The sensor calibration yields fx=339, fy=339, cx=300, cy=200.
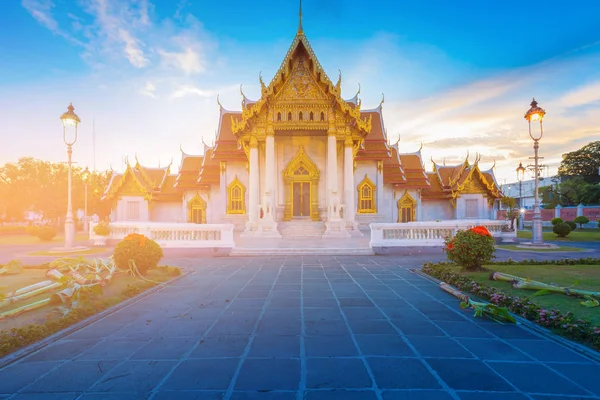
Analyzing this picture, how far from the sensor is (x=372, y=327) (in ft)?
15.4

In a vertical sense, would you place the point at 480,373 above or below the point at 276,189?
below

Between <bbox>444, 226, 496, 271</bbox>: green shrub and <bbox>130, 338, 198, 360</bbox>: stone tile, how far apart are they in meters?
6.61

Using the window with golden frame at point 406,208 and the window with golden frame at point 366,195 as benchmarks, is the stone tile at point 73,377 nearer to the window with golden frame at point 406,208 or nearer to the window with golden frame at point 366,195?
the window with golden frame at point 366,195

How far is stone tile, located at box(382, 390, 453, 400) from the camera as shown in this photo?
2.89 m

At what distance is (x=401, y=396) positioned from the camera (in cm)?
293

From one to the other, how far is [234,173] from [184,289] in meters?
18.2

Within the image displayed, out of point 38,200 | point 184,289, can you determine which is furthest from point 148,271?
point 38,200

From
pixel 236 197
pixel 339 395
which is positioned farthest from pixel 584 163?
pixel 339 395

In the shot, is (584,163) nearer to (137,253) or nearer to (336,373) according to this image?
(137,253)


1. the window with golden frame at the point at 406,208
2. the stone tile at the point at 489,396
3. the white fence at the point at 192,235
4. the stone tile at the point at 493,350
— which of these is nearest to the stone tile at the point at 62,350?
the stone tile at the point at 489,396

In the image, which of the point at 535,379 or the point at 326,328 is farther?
the point at 326,328

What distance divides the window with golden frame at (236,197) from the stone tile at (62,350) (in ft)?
66.3

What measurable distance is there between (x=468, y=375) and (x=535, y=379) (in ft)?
1.98

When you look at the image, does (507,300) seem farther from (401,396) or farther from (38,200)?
(38,200)
